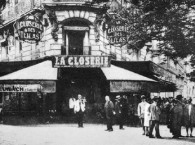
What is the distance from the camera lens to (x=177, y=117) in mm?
18469

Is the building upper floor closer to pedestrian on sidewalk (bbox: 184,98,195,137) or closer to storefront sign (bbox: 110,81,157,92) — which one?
storefront sign (bbox: 110,81,157,92)

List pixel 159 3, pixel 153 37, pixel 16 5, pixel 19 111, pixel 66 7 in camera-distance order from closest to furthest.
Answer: pixel 159 3 < pixel 153 37 < pixel 66 7 < pixel 19 111 < pixel 16 5

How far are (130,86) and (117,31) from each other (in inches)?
A: 126

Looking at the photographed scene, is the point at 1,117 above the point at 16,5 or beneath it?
beneath

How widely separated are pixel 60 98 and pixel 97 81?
7.93 ft

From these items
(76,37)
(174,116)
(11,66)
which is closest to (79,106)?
(76,37)

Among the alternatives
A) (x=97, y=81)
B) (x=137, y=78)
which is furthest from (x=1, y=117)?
(x=137, y=78)

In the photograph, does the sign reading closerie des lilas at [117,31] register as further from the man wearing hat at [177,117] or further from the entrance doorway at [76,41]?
the man wearing hat at [177,117]

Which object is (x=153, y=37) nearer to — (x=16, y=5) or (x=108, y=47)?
(x=108, y=47)

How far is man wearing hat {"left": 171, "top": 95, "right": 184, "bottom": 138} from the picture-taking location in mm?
18438

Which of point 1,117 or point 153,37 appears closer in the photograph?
point 153,37

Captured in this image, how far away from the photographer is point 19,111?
28.6 metres

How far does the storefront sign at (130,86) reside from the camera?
25.3 m

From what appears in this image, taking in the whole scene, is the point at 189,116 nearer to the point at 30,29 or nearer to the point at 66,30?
the point at 66,30
